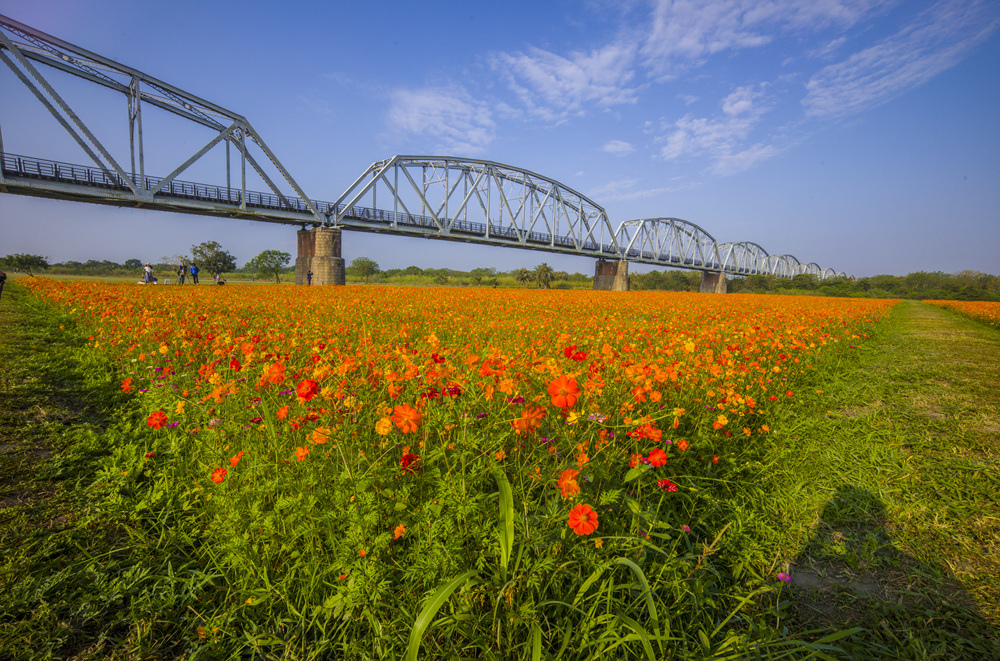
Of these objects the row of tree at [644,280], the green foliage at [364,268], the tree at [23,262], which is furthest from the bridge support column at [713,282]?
the tree at [23,262]

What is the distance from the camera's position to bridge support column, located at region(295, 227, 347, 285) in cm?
3434

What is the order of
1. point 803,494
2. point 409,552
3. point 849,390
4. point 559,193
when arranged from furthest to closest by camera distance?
point 559,193, point 849,390, point 803,494, point 409,552

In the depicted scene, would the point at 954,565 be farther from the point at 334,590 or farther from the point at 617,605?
the point at 334,590

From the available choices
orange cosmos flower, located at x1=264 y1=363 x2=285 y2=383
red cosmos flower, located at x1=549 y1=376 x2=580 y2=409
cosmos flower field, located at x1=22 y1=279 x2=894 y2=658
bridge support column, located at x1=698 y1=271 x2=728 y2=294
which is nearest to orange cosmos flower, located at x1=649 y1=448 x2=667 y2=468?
cosmos flower field, located at x1=22 y1=279 x2=894 y2=658

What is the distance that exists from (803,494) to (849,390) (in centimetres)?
321

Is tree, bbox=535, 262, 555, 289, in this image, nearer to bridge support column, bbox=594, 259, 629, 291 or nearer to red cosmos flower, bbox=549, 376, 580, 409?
bridge support column, bbox=594, 259, 629, 291

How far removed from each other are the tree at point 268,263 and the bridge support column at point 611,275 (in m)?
60.4

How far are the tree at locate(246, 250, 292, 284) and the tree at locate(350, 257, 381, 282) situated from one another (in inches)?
528

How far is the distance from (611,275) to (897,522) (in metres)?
63.7

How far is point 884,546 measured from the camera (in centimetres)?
194

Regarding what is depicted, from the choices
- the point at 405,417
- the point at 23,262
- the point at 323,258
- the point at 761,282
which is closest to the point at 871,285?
the point at 761,282

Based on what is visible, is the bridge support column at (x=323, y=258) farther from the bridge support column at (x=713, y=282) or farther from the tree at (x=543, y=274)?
the bridge support column at (x=713, y=282)

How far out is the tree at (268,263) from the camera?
7562 centimetres

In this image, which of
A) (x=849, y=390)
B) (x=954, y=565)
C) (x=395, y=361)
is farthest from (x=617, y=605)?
(x=849, y=390)
